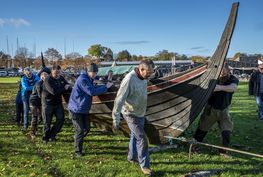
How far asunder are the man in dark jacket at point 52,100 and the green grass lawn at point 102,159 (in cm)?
35

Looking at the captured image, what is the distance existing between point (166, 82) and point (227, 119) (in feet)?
5.13

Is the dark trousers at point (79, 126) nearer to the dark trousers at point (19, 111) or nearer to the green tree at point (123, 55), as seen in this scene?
the dark trousers at point (19, 111)

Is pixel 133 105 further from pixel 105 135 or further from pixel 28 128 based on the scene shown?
pixel 28 128

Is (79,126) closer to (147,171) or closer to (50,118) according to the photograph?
(50,118)

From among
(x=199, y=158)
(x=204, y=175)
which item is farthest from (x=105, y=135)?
(x=204, y=175)

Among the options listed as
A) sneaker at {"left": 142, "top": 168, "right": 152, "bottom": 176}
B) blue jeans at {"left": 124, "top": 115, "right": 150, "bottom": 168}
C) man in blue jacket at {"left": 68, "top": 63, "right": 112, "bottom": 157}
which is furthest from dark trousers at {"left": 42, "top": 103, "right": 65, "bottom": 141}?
sneaker at {"left": 142, "top": 168, "right": 152, "bottom": 176}

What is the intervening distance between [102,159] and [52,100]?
2.38 metres

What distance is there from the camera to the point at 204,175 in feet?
20.6

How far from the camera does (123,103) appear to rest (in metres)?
6.17

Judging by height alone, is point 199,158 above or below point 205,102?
below

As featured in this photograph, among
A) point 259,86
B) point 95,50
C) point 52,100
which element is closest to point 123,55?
point 95,50

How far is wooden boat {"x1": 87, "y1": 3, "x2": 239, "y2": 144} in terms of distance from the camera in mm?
7289

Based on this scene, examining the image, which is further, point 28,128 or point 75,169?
point 28,128

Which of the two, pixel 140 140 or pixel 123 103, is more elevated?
pixel 123 103
